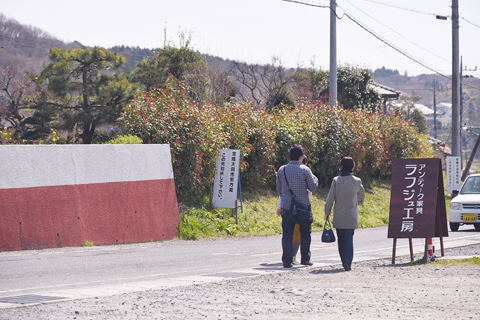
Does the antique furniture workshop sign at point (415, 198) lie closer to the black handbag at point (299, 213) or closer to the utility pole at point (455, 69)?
the black handbag at point (299, 213)

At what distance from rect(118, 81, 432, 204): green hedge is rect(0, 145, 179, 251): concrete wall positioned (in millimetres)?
1567

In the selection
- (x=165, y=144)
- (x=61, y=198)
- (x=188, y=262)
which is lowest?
(x=188, y=262)

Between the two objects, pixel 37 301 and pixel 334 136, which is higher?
pixel 334 136

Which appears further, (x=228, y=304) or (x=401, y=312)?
(x=228, y=304)

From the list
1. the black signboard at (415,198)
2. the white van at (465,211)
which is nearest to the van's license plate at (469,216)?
the white van at (465,211)

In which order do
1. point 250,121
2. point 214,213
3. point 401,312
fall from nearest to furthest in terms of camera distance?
point 401,312, point 214,213, point 250,121

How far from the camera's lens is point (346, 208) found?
920cm

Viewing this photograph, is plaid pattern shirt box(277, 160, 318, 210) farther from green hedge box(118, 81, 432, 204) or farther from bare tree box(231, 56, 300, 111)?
bare tree box(231, 56, 300, 111)

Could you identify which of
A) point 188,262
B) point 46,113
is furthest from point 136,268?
point 46,113

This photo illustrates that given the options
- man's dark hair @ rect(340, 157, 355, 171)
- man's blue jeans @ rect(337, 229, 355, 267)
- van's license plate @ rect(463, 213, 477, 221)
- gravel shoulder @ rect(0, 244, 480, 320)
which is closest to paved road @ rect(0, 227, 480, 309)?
gravel shoulder @ rect(0, 244, 480, 320)

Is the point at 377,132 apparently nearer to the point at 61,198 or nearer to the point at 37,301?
the point at 61,198

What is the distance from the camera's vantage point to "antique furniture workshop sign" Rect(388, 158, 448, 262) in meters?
10.1

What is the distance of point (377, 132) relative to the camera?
1095 inches

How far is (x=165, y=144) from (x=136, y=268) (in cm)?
611
